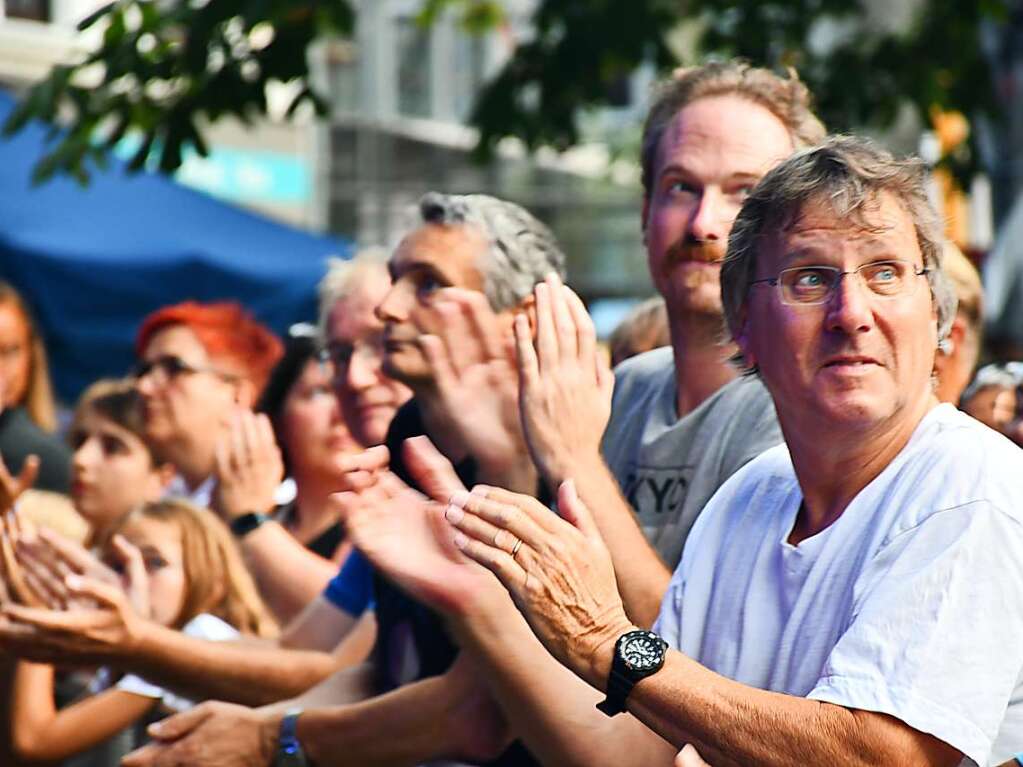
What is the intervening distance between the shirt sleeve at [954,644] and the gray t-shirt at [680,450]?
2.58 ft

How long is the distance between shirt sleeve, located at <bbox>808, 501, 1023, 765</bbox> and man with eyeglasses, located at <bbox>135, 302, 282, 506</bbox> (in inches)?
129

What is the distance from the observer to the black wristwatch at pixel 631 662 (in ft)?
7.47

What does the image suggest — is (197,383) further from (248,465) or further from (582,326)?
(582,326)

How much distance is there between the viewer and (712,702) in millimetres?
2229

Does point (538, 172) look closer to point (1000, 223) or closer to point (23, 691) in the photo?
point (1000, 223)

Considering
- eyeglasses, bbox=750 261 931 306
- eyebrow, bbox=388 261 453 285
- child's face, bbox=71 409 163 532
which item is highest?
eyeglasses, bbox=750 261 931 306

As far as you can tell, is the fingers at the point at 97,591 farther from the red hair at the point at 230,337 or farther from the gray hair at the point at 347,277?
the red hair at the point at 230,337

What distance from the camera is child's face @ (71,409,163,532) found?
5.39m

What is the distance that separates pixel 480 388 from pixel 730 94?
Result: 0.75 m

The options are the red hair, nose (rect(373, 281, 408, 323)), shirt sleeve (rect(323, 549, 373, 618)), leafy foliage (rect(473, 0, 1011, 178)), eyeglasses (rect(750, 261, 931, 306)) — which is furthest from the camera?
leafy foliage (rect(473, 0, 1011, 178))

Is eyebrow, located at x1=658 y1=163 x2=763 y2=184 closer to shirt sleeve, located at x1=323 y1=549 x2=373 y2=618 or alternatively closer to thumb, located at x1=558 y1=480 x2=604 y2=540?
thumb, located at x1=558 y1=480 x2=604 y2=540

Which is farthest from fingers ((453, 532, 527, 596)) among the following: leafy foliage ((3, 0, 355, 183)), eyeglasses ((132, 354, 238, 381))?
leafy foliage ((3, 0, 355, 183))

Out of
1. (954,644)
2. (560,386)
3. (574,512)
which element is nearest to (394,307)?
(560,386)

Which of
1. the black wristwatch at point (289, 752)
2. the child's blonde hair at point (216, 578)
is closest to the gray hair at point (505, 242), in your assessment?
the black wristwatch at point (289, 752)
